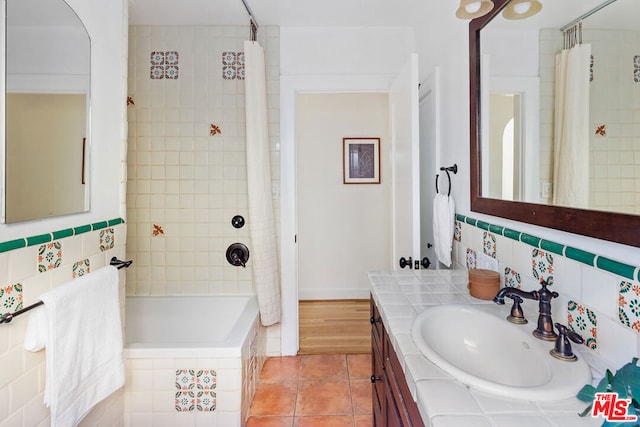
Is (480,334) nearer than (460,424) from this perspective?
No

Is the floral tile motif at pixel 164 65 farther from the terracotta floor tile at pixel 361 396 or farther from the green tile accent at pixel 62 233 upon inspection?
the terracotta floor tile at pixel 361 396

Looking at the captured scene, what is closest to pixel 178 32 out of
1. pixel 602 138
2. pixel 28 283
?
pixel 28 283

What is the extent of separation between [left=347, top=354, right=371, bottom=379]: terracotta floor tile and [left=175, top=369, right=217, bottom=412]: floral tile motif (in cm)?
93

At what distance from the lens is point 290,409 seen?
175cm

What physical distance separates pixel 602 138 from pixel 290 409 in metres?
1.84

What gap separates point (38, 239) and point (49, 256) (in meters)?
0.08

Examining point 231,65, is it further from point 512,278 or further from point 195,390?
point 512,278

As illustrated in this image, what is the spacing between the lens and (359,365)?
2.17 metres

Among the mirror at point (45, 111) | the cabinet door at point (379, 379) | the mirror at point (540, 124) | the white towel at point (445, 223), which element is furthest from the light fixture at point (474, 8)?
the mirror at point (45, 111)

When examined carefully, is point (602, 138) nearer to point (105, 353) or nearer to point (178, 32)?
point (105, 353)

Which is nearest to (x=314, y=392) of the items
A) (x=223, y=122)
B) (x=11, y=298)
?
(x=11, y=298)

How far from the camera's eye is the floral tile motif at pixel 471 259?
1405 mm

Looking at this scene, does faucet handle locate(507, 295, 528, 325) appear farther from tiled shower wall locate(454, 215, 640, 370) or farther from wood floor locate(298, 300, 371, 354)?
wood floor locate(298, 300, 371, 354)

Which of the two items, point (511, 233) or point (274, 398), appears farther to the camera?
point (274, 398)
